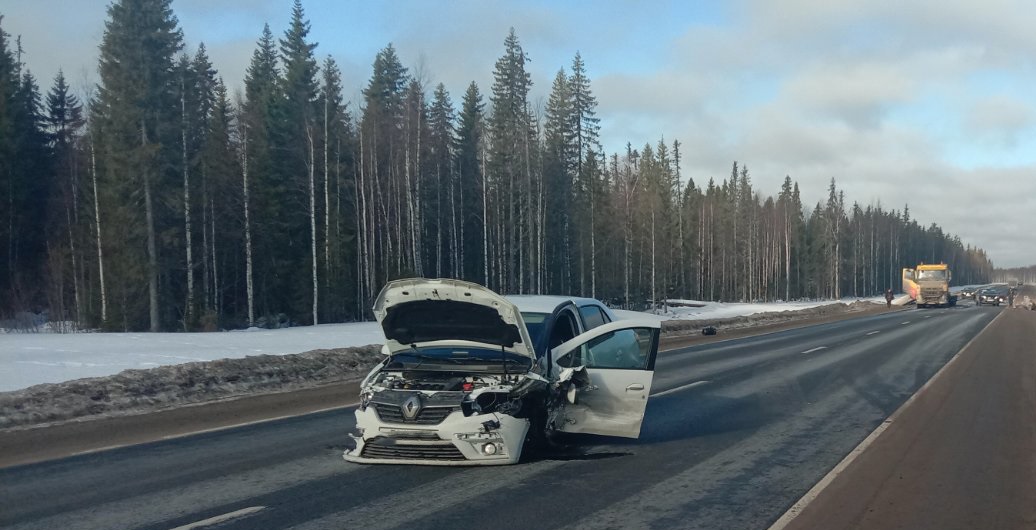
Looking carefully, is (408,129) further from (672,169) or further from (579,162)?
(672,169)

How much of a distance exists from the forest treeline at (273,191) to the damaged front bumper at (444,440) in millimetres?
26095

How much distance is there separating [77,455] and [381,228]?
38958 millimetres

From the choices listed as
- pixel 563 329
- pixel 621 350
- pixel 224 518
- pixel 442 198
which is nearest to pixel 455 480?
pixel 224 518

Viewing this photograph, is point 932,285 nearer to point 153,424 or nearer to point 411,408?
point 153,424

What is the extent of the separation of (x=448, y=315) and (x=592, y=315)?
12.4 feet

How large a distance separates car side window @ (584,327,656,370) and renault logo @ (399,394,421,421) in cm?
220

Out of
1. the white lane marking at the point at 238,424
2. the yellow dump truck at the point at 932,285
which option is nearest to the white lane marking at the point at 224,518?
the white lane marking at the point at 238,424

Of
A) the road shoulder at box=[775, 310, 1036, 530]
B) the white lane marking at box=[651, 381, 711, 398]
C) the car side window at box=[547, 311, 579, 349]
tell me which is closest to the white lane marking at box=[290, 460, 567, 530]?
the car side window at box=[547, 311, 579, 349]

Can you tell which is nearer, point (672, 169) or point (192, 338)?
point (192, 338)

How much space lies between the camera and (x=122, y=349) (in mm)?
17094

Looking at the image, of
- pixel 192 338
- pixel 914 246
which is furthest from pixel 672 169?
pixel 914 246

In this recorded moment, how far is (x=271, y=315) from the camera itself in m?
42.9

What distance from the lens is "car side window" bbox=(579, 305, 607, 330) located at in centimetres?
1050

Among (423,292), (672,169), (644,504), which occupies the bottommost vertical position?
(644,504)
